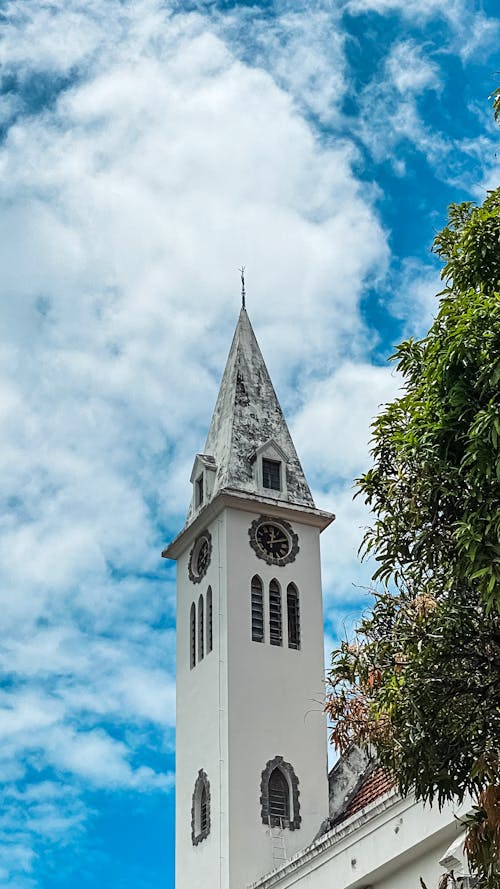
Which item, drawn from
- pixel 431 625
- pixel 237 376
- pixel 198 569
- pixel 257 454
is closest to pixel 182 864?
pixel 198 569

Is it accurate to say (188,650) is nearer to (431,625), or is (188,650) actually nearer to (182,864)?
(182,864)

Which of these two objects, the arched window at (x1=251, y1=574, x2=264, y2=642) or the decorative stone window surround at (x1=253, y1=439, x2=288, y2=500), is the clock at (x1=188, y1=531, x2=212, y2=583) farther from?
the decorative stone window surround at (x1=253, y1=439, x2=288, y2=500)

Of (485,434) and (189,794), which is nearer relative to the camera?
(485,434)

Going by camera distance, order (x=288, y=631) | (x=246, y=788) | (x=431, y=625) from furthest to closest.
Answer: (x=288, y=631) → (x=246, y=788) → (x=431, y=625)

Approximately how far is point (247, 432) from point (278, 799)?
1019 cm

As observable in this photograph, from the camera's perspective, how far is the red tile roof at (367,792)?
25.8 metres

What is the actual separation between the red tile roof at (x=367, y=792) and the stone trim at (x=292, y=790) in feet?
3.83

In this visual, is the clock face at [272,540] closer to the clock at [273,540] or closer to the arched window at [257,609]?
the clock at [273,540]

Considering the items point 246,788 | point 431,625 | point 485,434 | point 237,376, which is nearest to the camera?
point 485,434

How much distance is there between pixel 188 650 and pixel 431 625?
71.0 ft

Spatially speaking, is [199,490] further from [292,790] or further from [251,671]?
[292,790]

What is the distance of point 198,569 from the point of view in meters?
33.9

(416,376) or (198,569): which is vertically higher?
(198,569)

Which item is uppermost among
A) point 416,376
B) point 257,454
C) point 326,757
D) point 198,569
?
point 257,454
